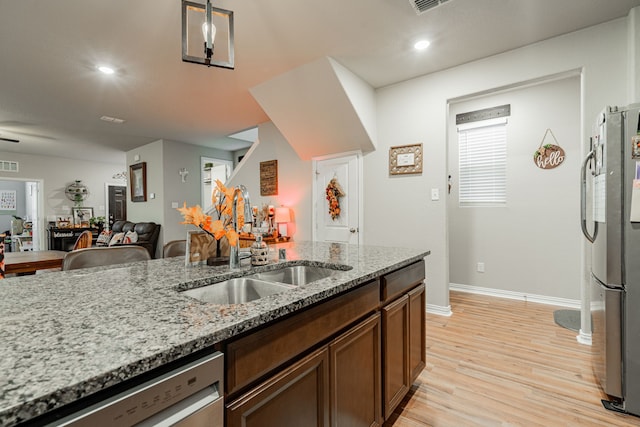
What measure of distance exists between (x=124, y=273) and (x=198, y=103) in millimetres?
3334

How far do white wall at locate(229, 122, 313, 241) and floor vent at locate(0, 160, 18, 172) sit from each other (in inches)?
237

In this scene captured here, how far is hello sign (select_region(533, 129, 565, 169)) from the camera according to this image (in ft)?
11.3

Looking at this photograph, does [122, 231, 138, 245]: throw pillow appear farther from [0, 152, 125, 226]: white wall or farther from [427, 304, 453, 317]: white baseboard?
[427, 304, 453, 317]: white baseboard

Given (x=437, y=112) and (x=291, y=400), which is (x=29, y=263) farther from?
(x=437, y=112)

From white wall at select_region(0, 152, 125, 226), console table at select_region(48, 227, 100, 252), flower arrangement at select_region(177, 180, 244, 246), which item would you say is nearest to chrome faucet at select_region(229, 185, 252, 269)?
flower arrangement at select_region(177, 180, 244, 246)

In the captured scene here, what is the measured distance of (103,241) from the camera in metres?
5.32

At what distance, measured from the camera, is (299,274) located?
1717mm

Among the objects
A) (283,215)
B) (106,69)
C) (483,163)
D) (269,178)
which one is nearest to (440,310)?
(483,163)

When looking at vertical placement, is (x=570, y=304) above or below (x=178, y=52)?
below

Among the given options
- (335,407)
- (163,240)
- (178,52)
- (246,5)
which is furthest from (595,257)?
(163,240)

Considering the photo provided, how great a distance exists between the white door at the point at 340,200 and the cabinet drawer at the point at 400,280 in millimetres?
1879

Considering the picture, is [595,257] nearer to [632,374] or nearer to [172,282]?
[632,374]

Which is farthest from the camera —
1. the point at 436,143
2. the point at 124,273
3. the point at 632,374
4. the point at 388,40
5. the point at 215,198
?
the point at 436,143

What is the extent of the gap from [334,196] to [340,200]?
99 millimetres
